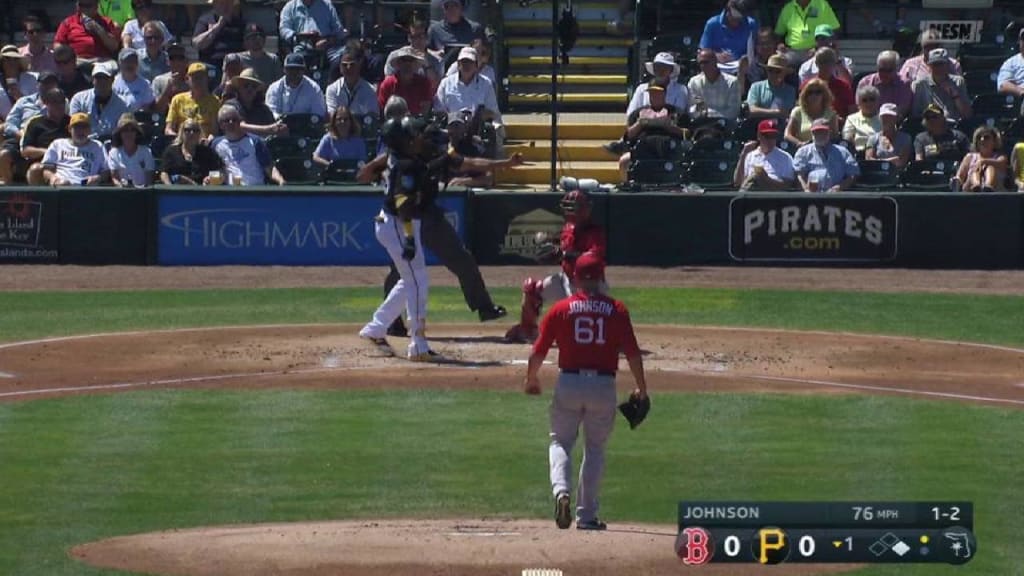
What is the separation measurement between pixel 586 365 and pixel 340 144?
46.2 feet

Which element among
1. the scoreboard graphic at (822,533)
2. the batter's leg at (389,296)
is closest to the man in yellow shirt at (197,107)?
the batter's leg at (389,296)

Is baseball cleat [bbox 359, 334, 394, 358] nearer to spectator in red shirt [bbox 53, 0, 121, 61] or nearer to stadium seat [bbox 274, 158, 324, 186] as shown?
stadium seat [bbox 274, 158, 324, 186]

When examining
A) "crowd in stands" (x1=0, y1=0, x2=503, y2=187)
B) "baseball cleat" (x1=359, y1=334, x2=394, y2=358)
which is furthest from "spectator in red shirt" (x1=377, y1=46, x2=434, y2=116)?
"baseball cleat" (x1=359, y1=334, x2=394, y2=358)

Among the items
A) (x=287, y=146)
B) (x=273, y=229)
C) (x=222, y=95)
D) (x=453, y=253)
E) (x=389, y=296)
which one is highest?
(x=222, y=95)

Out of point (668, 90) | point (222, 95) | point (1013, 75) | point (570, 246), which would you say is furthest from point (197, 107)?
point (570, 246)

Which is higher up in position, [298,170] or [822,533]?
[298,170]

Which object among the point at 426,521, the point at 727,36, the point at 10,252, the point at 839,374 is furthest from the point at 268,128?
the point at 426,521

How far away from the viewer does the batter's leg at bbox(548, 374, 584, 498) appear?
34.2 ft

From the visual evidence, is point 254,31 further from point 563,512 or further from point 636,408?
point 563,512

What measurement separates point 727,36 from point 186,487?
15706 mm

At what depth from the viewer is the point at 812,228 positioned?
23.2 metres

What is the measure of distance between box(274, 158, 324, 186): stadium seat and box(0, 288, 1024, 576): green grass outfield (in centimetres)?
903

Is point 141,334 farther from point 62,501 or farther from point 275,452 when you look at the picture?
point 62,501

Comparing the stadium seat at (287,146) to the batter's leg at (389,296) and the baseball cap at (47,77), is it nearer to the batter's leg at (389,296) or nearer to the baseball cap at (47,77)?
the baseball cap at (47,77)
